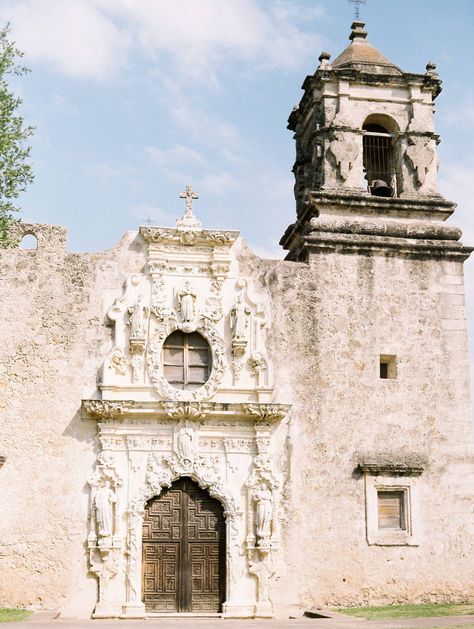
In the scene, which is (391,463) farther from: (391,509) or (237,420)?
(237,420)

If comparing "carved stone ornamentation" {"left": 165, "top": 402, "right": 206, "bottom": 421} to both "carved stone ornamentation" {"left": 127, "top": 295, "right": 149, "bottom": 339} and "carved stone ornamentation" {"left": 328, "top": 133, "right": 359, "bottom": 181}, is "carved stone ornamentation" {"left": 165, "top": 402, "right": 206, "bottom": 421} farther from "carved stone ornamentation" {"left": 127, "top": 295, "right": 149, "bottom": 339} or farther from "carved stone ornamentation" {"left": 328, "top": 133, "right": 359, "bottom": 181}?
"carved stone ornamentation" {"left": 328, "top": 133, "right": 359, "bottom": 181}

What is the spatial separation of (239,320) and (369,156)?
5.21m

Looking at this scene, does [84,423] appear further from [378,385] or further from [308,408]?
[378,385]

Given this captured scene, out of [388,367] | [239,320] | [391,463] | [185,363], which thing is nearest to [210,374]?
[185,363]

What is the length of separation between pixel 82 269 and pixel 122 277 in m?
0.70

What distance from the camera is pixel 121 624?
13891 millimetres

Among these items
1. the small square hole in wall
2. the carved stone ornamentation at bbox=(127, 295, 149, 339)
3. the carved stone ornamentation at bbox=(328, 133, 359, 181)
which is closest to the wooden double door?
the carved stone ornamentation at bbox=(127, 295, 149, 339)

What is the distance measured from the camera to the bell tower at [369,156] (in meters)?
18.0

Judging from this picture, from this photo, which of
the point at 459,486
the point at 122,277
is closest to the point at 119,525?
the point at 122,277

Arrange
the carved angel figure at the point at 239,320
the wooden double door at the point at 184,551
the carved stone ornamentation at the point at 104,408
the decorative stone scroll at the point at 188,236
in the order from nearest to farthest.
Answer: the wooden double door at the point at 184,551 → the carved stone ornamentation at the point at 104,408 → the carved angel figure at the point at 239,320 → the decorative stone scroll at the point at 188,236

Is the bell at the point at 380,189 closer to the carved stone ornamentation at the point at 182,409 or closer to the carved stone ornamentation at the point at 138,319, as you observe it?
the carved stone ornamentation at the point at 138,319

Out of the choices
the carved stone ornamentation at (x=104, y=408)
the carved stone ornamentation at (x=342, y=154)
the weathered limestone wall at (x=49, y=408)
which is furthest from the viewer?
the carved stone ornamentation at (x=342, y=154)

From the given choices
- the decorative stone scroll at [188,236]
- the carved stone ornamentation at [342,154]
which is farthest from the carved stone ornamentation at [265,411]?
the carved stone ornamentation at [342,154]

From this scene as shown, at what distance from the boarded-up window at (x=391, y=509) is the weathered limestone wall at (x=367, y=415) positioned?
0.29 m
